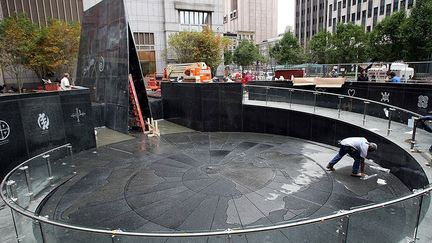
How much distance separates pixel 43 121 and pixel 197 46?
1270 inches

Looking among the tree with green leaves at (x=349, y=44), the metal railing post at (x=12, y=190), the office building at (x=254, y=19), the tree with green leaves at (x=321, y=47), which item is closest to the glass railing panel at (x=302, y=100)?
the metal railing post at (x=12, y=190)

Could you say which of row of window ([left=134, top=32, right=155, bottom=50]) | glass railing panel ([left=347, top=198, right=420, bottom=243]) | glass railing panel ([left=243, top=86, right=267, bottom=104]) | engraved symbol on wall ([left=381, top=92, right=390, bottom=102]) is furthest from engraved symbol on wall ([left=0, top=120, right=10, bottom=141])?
row of window ([left=134, top=32, right=155, bottom=50])

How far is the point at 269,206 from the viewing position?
6863 millimetres

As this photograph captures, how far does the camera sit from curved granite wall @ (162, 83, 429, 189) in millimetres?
11742

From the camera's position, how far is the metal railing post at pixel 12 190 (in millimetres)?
6116

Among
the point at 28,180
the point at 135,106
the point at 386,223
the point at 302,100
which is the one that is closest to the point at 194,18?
the point at 135,106

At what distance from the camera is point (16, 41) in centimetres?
2716

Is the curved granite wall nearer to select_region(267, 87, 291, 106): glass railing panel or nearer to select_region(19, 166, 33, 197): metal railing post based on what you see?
select_region(267, 87, 291, 106): glass railing panel

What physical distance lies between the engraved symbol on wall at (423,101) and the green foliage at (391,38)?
71.2ft

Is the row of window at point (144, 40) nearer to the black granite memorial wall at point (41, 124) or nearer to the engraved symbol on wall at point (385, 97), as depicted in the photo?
the black granite memorial wall at point (41, 124)

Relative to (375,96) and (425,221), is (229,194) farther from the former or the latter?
(375,96)

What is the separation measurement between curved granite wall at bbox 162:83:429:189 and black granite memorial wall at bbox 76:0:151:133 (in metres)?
2.15

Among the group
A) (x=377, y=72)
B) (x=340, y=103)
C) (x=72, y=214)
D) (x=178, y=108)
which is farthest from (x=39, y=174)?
(x=377, y=72)

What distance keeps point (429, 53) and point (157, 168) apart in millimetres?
29859
